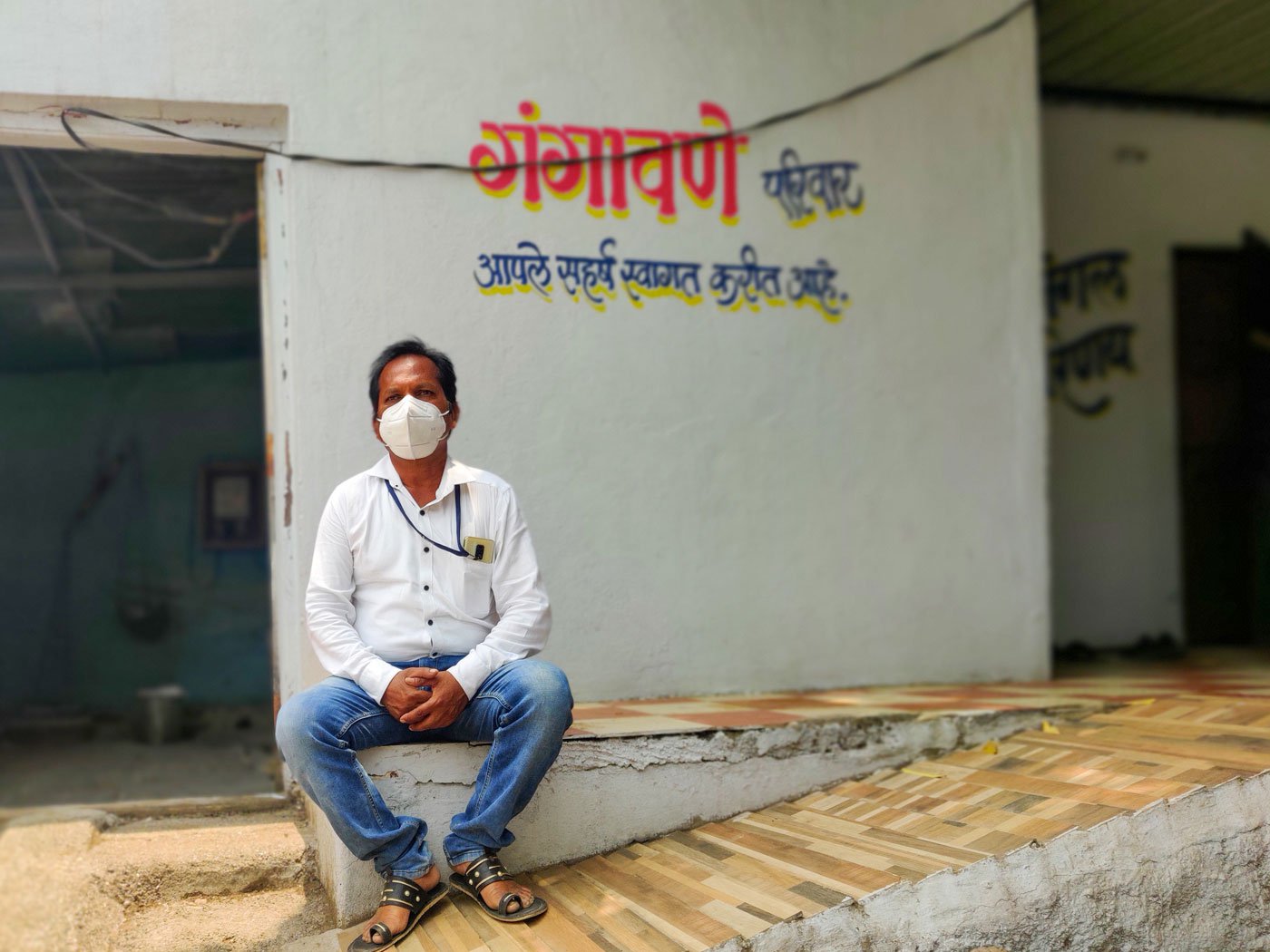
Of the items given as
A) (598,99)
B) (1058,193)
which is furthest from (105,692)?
(1058,193)

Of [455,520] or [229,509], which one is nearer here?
[455,520]

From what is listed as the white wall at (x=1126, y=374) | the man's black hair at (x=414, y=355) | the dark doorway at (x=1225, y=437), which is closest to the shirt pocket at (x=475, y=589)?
the man's black hair at (x=414, y=355)

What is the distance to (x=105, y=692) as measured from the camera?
29.5ft

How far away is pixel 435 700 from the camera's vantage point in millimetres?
2738

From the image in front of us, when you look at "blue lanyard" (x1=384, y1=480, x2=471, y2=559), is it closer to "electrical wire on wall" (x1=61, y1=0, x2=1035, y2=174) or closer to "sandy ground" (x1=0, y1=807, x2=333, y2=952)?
"sandy ground" (x1=0, y1=807, x2=333, y2=952)

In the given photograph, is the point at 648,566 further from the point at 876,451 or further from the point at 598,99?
the point at 598,99

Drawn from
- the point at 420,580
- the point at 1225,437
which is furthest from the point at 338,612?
the point at 1225,437

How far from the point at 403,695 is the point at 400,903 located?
0.51 metres

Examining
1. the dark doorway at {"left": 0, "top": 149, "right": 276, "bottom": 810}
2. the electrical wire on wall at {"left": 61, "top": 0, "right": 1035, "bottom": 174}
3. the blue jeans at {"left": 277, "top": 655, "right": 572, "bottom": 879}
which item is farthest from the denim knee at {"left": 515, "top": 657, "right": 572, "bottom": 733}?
the dark doorway at {"left": 0, "top": 149, "right": 276, "bottom": 810}

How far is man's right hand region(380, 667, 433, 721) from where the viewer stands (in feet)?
8.96

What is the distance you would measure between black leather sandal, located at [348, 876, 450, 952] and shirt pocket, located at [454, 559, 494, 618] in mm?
700

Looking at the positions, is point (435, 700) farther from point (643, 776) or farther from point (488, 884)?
point (643, 776)

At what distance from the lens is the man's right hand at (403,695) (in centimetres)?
273

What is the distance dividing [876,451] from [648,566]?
45.5 inches
